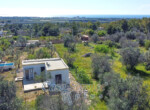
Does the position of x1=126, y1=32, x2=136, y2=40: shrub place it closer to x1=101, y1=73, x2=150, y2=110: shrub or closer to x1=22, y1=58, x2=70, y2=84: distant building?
x1=22, y1=58, x2=70, y2=84: distant building

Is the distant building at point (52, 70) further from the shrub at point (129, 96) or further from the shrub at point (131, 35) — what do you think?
the shrub at point (131, 35)

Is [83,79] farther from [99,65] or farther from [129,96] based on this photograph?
[129,96]

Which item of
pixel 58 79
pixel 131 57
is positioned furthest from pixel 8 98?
pixel 131 57

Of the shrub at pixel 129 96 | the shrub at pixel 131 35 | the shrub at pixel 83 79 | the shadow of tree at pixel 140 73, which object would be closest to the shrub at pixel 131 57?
the shadow of tree at pixel 140 73

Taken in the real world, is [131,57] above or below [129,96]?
below

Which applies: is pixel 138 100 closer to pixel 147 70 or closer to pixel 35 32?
pixel 147 70

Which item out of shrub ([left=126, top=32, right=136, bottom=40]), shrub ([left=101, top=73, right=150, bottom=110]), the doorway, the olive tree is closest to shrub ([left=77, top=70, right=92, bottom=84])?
the doorway

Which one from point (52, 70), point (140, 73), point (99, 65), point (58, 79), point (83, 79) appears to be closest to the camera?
point (52, 70)

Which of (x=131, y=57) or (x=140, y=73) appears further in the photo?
(x=131, y=57)

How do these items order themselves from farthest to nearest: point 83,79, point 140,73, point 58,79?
1. point 140,73
2. point 83,79
3. point 58,79
